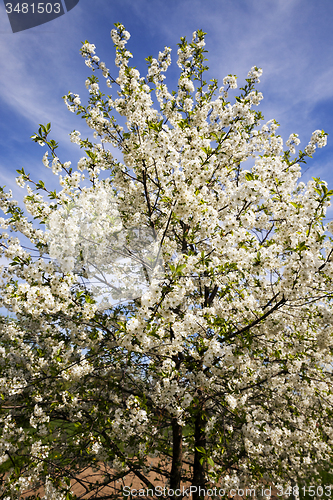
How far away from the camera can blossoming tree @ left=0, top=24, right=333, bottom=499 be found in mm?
3781

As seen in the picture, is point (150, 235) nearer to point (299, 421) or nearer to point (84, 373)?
point (84, 373)

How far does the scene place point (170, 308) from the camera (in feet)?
15.4

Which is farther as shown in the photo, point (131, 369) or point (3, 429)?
point (131, 369)

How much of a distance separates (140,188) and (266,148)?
386 centimetres

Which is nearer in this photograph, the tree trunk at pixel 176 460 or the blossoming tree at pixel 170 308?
the blossoming tree at pixel 170 308

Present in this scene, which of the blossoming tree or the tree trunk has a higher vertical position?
the blossoming tree

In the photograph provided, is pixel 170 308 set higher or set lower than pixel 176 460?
higher

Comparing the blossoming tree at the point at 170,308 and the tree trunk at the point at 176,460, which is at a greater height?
the blossoming tree at the point at 170,308

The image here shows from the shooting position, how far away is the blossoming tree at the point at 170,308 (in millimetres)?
3781

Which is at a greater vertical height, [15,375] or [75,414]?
[15,375]

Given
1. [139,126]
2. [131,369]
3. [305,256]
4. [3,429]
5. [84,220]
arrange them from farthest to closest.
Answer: [131,369]
[139,126]
[3,429]
[84,220]
[305,256]

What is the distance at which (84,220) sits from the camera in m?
3.94

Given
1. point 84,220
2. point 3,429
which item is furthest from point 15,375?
point 84,220

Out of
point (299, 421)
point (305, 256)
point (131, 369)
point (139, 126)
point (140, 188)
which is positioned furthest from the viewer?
point (299, 421)
